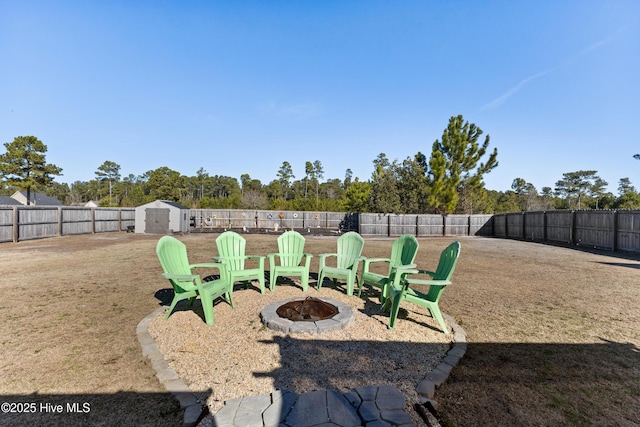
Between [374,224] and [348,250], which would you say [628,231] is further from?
[348,250]

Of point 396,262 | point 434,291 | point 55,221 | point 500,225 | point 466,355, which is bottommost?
point 466,355

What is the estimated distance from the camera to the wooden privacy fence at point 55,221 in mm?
12609

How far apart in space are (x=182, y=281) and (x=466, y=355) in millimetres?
3384

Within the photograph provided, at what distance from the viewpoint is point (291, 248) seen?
536cm

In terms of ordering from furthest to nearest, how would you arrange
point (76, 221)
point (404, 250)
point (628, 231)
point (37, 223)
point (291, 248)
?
1. point (76, 221)
2. point (37, 223)
3. point (628, 231)
4. point (291, 248)
5. point (404, 250)

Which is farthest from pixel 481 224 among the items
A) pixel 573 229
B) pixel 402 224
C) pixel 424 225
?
pixel 573 229

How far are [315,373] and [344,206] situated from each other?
35.8 meters

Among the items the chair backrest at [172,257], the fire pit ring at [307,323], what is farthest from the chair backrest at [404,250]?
the chair backrest at [172,257]

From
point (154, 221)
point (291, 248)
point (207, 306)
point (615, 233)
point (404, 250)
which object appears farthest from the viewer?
point (154, 221)

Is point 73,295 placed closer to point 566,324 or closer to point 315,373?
point 315,373

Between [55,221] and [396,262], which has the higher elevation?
[55,221]

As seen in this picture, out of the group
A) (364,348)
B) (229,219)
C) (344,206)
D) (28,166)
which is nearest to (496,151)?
(344,206)

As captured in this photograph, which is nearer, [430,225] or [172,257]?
[172,257]

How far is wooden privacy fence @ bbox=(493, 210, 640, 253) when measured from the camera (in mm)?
11475
